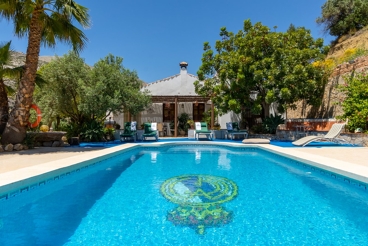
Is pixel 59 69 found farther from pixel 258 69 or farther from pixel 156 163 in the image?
pixel 258 69

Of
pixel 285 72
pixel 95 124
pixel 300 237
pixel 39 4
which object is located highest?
pixel 39 4

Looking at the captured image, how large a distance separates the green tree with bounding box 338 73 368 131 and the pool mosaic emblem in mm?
9047

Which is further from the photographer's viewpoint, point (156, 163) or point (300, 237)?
point (156, 163)

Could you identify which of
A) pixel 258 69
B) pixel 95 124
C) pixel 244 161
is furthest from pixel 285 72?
pixel 95 124

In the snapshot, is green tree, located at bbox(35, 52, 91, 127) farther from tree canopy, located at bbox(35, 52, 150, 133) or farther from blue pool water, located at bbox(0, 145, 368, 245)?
blue pool water, located at bbox(0, 145, 368, 245)

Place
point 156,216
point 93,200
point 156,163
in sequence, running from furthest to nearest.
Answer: point 156,163 < point 93,200 < point 156,216

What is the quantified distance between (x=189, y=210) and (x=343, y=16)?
2744 cm

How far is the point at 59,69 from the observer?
12781 millimetres

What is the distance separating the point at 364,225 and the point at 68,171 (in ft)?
19.9

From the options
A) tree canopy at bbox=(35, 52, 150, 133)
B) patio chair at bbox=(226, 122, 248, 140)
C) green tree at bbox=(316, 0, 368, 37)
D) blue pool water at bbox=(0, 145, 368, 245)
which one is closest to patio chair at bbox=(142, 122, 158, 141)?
tree canopy at bbox=(35, 52, 150, 133)

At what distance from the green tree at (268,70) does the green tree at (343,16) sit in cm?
1101

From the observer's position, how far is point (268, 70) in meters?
13.7

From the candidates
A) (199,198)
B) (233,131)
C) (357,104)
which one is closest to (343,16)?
(357,104)

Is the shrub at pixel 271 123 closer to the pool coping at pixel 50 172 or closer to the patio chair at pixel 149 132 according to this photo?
the patio chair at pixel 149 132
